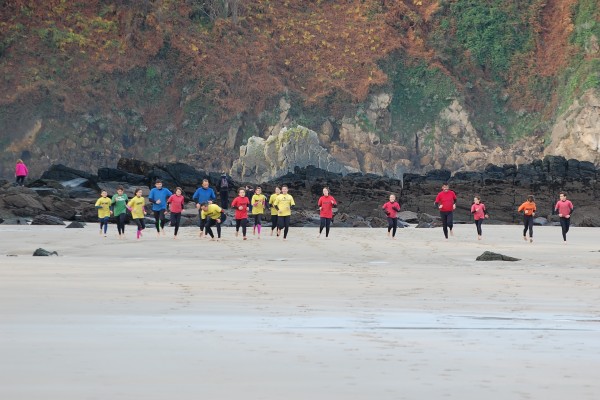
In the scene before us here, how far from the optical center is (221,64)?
304 ft

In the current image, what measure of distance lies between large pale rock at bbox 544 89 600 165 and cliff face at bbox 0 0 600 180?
0.11 m

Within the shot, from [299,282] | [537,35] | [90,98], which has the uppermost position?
[537,35]

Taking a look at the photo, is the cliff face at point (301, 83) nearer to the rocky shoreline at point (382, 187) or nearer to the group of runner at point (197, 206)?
the rocky shoreline at point (382, 187)

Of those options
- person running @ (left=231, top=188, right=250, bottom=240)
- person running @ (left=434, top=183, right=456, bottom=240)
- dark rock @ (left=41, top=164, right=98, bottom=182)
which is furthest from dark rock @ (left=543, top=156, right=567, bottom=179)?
person running @ (left=231, top=188, right=250, bottom=240)

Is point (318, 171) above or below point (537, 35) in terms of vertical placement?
below

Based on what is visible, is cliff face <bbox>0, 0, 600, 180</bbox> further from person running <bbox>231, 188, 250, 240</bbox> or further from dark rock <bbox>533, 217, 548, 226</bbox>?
person running <bbox>231, 188, 250, 240</bbox>

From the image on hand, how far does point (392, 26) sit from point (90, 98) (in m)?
22.4

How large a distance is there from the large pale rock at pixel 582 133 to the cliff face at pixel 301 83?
0.38 ft

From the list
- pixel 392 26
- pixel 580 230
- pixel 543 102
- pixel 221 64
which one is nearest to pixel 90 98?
pixel 221 64

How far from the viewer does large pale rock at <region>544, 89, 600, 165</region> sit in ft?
283

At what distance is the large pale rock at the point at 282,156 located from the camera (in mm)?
84000

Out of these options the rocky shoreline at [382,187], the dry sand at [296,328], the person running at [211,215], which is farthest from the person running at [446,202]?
the rocky shoreline at [382,187]

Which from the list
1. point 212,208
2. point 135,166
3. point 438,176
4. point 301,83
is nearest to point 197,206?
point 212,208

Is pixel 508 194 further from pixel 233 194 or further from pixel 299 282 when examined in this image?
pixel 299 282
